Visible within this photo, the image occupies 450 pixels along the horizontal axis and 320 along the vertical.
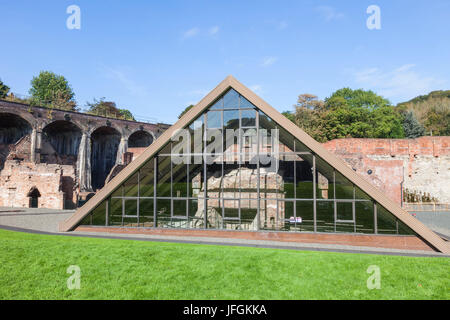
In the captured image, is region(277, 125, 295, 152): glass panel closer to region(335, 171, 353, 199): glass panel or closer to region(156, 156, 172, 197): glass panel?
region(335, 171, 353, 199): glass panel

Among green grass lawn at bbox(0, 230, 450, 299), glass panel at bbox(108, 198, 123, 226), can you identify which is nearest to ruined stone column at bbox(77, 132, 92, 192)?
glass panel at bbox(108, 198, 123, 226)

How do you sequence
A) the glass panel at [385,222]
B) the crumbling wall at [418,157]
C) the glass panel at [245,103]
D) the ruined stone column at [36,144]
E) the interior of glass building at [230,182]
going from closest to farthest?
1. the glass panel at [385,222]
2. the interior of glass building at [230,182]
3. the glass panel at [245,103]
4. the crumbling wall at [418,157]
5. the ruined stone column at [36,144]

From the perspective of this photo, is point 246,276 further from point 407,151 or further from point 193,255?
point 407,151

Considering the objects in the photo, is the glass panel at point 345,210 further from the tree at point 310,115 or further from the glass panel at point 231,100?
the tree at point 310,115

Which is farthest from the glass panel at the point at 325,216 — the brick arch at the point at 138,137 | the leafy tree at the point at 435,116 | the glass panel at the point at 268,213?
the leafy tree at the point at 435,116

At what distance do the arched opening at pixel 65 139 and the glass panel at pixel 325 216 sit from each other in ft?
131

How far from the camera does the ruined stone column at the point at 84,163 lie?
4388cm

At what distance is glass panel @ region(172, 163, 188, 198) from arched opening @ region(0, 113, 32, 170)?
3201 cm

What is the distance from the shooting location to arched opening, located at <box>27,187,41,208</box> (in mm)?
26500

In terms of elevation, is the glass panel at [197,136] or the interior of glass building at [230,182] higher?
the glass panel at [197,136]

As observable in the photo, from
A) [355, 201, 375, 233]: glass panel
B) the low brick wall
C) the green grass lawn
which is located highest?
[355, 201, 375, 233]: glass panel
